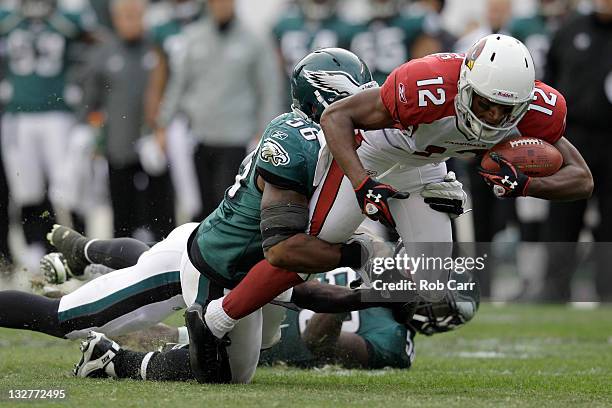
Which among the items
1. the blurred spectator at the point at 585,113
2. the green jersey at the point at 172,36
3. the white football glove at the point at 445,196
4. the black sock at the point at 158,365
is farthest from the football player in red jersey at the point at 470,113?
the green jersey at the point at 172,36

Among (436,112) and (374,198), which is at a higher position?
(436,112)

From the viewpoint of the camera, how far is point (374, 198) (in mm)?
4586

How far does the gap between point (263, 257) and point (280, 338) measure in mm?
738

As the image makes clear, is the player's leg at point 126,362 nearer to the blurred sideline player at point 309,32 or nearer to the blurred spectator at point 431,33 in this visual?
the blurred spectator at point 431,33

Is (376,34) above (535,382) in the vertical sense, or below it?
above

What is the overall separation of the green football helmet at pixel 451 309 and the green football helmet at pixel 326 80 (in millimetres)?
997

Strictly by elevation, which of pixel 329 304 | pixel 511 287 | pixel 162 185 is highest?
pixel 329 304

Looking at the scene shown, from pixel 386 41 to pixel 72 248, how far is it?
453 cm

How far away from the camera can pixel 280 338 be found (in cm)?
577

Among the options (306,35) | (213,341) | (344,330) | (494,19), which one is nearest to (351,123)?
(213,341)

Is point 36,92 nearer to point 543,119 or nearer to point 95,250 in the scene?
point 95,250

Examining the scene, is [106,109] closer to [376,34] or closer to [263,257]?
[376,34]

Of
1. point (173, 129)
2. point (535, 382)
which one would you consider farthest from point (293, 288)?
point (173, 129)

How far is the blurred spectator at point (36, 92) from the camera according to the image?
33.2 ft
